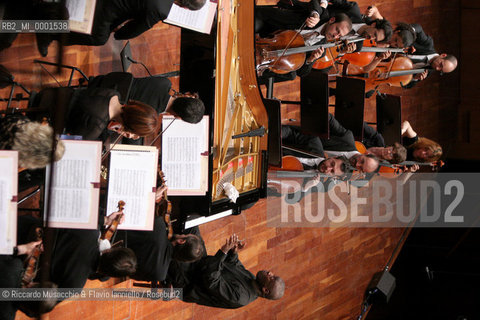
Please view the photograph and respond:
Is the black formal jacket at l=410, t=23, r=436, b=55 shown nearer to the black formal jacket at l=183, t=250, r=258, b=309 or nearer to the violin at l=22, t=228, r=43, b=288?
the black formal jacket at l=183, t=250, r=258, b=309

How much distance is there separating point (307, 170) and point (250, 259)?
1272 millimetres

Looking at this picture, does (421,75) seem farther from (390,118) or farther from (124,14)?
(124,14)

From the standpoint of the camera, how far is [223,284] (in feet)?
10.1

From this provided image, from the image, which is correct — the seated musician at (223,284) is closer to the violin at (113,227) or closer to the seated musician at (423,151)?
the violin at (113,227)

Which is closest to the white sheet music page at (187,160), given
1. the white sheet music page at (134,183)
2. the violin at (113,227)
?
the white sheet music page at (134,183)

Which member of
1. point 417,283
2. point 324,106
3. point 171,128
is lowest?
point 417,283

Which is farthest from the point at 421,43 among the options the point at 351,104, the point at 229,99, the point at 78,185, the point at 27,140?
the point at 27,140

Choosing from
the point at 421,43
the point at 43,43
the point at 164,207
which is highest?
the point at 421,43

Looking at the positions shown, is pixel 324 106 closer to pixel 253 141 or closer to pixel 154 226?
pixel 253 141

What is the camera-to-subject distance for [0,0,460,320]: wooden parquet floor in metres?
3.35

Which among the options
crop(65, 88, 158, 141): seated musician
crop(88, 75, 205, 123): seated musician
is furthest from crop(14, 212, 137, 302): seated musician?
crop(88, 75, 205, 123): seated musician

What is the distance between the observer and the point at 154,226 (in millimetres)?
2754

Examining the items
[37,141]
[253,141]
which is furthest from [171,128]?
[37,141]

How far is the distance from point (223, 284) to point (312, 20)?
6.46ft
